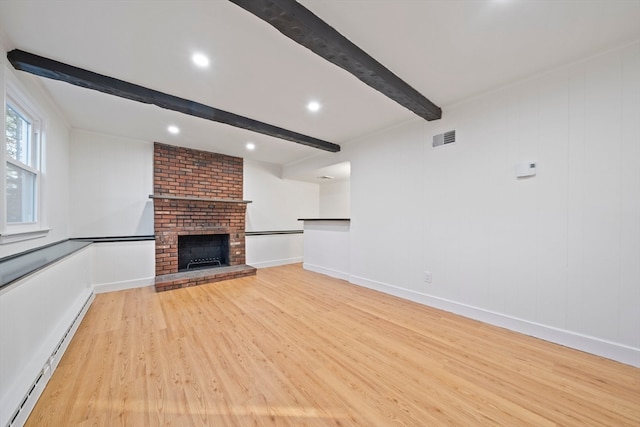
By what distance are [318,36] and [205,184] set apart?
3896 mm

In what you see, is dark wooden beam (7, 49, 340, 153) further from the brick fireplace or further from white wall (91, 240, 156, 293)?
white wall (91, 240, 156, 293)

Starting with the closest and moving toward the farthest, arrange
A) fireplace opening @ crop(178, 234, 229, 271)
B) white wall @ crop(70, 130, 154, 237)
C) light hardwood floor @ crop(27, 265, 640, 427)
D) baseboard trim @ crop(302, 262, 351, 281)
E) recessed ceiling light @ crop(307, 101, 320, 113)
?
1. light hardwood floor @ crop(27, 265, 640, 427)
2. recessed ceiling light @ crop(307, 101, 320, 113)
3. white wall @ crop(70, 130, 154, 237)
4. baseboard trim @ crop(302, 262, 351, 281)
5. fireplace opening @ crop(178, 234, 229, 271)

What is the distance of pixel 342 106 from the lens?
116 inches

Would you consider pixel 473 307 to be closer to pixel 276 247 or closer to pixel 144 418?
pixel 144 418

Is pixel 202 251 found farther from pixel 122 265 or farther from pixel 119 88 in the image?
pixel 119 88

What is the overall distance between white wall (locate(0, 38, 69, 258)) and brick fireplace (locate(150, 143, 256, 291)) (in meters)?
1.07

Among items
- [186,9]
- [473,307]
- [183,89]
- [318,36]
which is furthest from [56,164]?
[473,307]

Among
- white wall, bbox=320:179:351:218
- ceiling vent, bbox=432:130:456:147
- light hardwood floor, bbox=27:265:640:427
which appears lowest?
light hardwood floor, bbox=27:265:640:427

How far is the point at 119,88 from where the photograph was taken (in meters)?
2.34

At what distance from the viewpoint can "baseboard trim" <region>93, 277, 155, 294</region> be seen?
11.9 feet

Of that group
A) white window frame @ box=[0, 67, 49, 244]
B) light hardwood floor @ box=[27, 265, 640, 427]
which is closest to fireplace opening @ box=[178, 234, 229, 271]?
light hardwood floor @ box=[27, 265, 640, 427]

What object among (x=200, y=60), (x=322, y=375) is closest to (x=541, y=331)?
(x=322, y=375)

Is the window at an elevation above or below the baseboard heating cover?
above

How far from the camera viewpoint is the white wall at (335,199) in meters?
6.05
